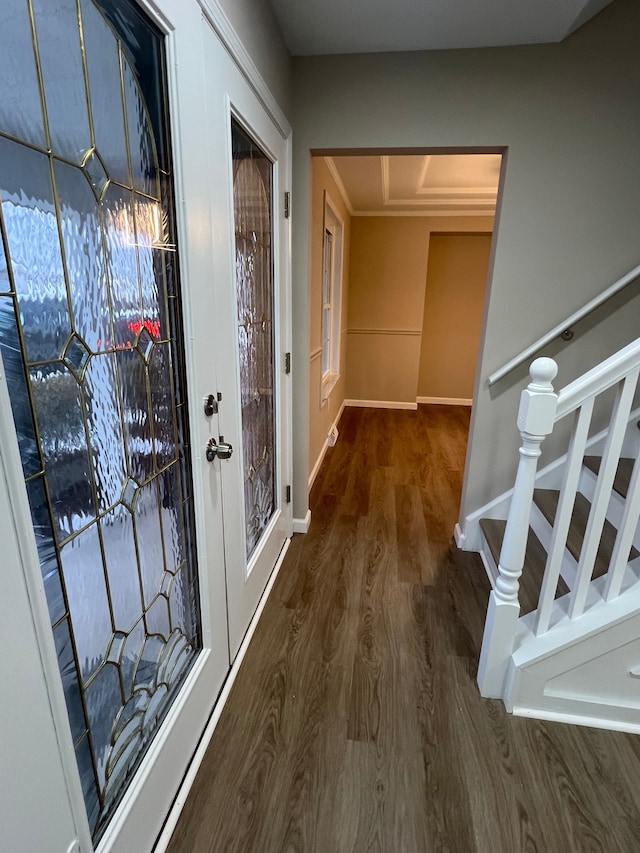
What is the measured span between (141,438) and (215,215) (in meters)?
0.68

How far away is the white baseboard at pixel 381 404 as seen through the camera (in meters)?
5.48

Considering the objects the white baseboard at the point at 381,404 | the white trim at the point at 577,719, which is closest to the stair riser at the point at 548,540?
the white trim at the point at 577,719

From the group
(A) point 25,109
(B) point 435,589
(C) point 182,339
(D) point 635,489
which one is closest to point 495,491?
(B) point 435,589

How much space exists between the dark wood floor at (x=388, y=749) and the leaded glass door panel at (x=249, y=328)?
0.27 meters

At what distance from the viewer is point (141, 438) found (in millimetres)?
964

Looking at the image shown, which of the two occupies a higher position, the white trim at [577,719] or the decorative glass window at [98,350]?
the decorative glass window at [98,350]

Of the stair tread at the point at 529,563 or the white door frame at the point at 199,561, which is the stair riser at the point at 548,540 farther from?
the white door frame at the point at 199,561

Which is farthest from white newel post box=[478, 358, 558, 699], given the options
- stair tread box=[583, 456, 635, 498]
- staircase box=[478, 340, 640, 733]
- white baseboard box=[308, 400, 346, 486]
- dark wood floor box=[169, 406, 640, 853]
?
white baseboard box=[308, 400, 346, 486]

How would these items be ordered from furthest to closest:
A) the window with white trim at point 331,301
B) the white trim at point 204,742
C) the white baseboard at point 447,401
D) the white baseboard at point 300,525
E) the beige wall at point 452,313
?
the white baseboard at point 447,401 < the beige wall at point 452,313 < the window with white trim at point 331,301 < the white baseboard at point 300,525 < the white trim at point 204,742

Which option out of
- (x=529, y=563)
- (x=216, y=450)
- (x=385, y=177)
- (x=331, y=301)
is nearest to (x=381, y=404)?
(x=331, y=301)

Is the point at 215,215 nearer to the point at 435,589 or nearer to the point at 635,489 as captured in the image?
the point at 635,489

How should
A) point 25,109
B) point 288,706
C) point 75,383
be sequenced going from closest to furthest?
1. point 25,109
2. point 75,383
3. point 288,706

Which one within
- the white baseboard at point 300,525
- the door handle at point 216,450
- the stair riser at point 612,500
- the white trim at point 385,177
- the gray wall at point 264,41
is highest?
the white trim at point 385,177

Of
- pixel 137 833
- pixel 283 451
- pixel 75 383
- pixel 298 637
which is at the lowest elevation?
pixel 298 637
